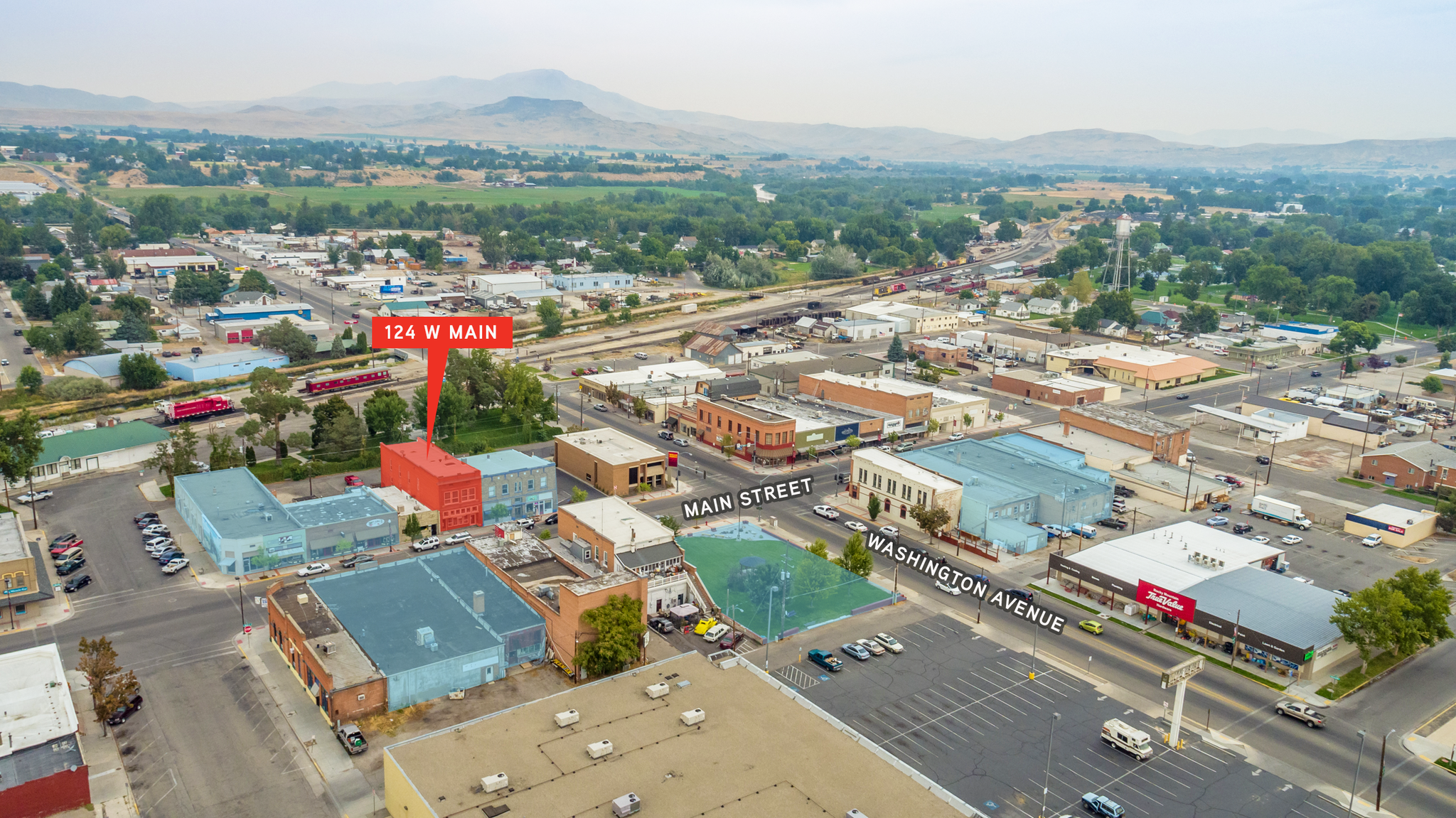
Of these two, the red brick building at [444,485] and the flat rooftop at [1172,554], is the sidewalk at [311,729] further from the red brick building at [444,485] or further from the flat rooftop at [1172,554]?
the flat rooftop at [1172,554]

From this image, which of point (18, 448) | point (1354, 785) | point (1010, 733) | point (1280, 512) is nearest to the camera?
point (1354, 785)

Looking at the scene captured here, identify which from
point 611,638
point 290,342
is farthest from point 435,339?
point 290,342

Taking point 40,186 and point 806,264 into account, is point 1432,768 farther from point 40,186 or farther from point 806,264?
point 40,186

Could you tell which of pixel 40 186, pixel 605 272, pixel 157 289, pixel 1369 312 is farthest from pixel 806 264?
pixel 40 186

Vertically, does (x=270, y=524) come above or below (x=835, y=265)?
below

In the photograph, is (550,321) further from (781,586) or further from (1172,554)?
(1172,554)
